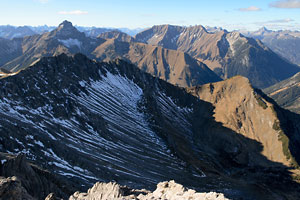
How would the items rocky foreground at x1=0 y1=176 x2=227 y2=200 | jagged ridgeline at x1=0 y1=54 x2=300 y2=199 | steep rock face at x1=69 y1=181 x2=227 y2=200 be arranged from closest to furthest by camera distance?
rocky foreground at x1=0 y1=176 x2=227 y2=200 → steep rock face at x1=69 y1=181 x2=227 y2=200 → jagged ridgeline at x1=0 y1=54 x2=300 y2=199

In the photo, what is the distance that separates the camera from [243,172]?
155125mm

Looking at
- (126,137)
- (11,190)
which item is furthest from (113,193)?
(126,137)

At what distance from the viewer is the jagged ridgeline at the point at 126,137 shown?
85688mm

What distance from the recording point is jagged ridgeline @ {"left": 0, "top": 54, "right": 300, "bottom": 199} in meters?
85.7

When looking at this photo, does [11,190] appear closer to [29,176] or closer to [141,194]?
[29,176]

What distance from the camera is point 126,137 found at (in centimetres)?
12862

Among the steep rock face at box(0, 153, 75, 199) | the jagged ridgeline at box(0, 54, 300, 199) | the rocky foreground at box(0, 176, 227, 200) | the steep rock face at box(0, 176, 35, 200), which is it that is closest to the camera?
the steep rock face at box(0, 176, 35, 200)

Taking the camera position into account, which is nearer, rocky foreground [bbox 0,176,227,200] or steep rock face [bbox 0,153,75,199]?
rocky foreground [bbox 0,176,227,200]

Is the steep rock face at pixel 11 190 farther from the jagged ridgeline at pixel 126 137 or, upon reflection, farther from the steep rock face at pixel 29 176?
the jagged ridgeline at pixel 126 137

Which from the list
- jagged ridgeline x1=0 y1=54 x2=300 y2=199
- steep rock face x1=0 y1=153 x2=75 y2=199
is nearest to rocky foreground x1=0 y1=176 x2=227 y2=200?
steep rock face x1=0 y1=153 x2=75 y2=199

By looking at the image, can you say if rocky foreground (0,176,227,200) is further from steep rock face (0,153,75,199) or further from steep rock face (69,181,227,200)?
steep rock face (0,153,75,199)

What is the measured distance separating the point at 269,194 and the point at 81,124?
317 feet

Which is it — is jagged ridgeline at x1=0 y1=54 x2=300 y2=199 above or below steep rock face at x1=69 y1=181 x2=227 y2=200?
below

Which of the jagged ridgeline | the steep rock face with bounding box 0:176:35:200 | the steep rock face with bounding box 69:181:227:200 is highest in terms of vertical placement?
the steep rock face with bounding box 0:176:35:200
